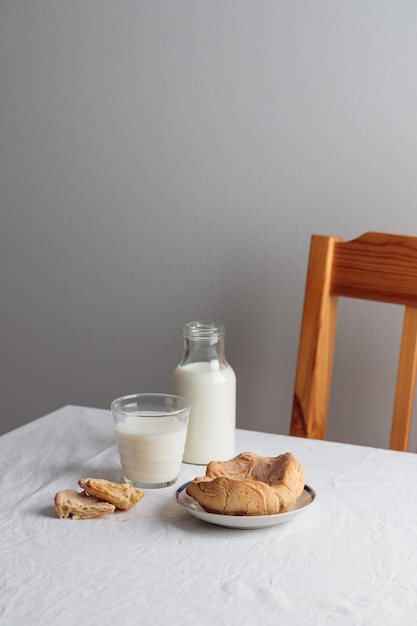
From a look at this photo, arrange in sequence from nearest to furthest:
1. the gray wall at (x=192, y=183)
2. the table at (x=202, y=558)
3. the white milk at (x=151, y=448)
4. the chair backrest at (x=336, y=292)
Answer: the table at (x=202, y=558), the white milk at (x=151, y=448), the chair backrest at (x=336, y=292), the gray wall at (x=192, y=183)

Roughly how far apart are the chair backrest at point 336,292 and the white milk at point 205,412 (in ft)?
0.98

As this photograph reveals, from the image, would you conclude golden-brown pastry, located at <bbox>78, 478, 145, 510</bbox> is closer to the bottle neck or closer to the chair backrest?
the bottle neck

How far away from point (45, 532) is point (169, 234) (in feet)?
3.36

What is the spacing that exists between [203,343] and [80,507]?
0.91ft

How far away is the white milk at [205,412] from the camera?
97 cm

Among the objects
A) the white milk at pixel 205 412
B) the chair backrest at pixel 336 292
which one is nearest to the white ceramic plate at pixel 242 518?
the white milk at pixel 205 412

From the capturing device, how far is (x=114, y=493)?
2.63ft

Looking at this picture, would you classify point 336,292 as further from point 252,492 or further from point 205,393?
point 252,492

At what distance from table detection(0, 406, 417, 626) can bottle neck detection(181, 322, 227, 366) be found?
14cm

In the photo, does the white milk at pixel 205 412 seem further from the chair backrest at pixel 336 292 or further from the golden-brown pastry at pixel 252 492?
the chair backrest at pixel 336 292

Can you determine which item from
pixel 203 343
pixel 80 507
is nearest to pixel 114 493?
pixel 80 507

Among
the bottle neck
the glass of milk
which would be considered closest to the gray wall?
the bottle neck

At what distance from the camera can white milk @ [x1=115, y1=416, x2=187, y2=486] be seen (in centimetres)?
87

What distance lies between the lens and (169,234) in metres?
1.70
